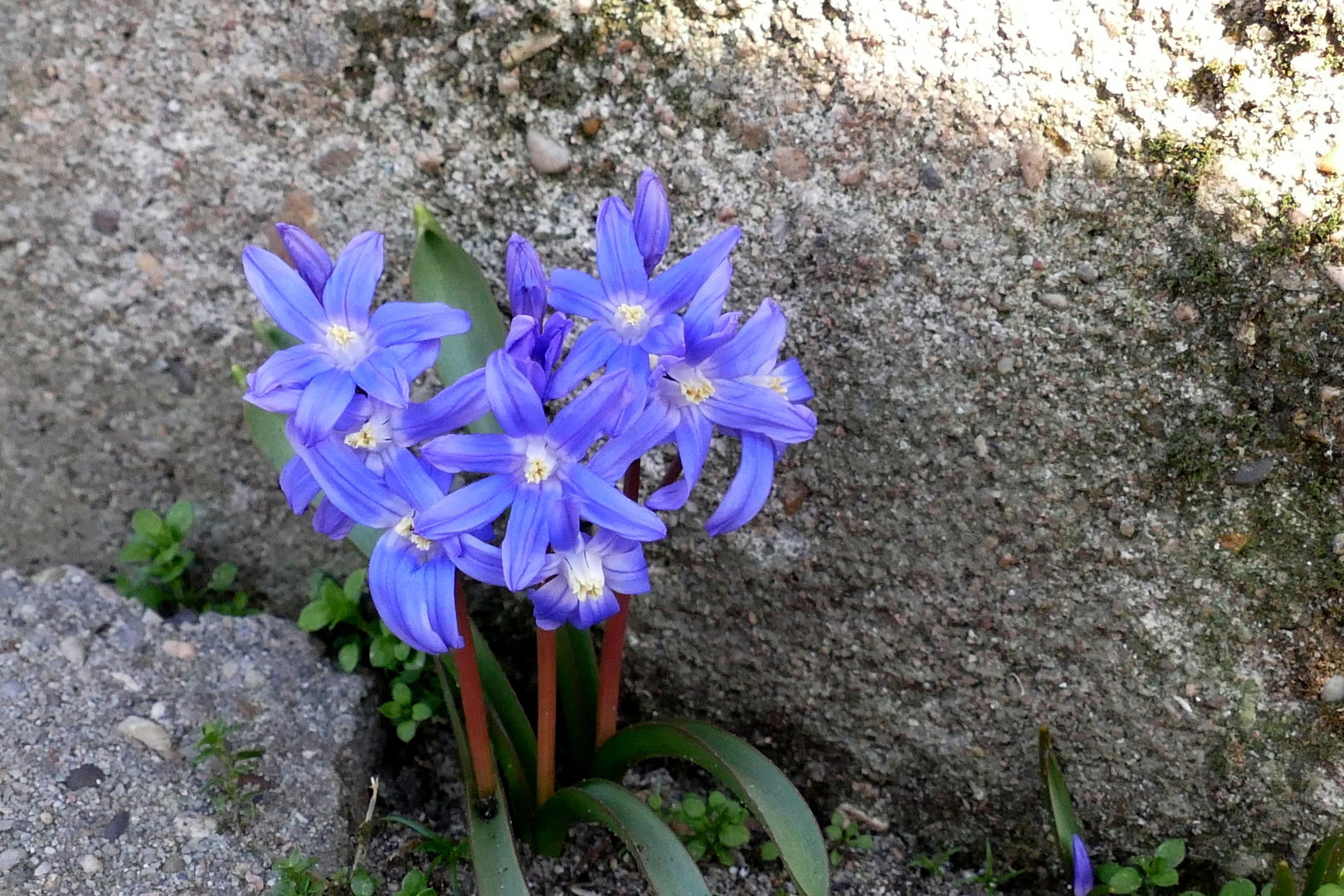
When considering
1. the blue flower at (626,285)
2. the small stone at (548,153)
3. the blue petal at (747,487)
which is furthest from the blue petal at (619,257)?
the small stone at (548,153)

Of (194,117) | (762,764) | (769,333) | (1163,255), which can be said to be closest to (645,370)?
(769,333)

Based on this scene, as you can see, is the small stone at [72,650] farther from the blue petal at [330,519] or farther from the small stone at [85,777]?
the blue petal at [330,519]

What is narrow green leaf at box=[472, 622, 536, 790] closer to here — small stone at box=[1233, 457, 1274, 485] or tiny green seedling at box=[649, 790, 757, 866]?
tiny green seedling at box=[649, 790, 757, 866]

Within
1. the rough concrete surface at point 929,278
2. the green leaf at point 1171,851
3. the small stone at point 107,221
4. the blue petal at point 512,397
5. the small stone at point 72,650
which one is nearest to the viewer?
the blue petal at point 512,397

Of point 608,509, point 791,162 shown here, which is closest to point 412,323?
point 608,509

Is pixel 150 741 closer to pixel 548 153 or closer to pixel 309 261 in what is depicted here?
pixel 309 261

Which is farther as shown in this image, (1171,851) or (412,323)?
(1171,851)

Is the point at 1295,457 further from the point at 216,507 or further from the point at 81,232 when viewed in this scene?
the point at 81,232
